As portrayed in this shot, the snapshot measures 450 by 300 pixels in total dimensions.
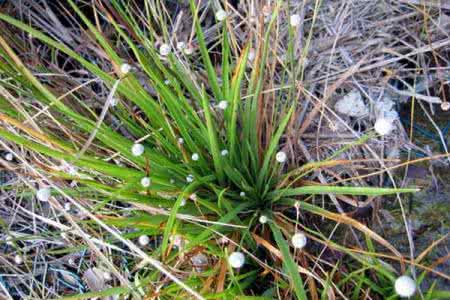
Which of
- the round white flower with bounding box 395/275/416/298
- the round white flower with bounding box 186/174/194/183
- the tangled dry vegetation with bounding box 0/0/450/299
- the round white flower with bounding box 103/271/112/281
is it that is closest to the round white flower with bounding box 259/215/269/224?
the tangled dry vegetation with bounding box 0/0/450/299

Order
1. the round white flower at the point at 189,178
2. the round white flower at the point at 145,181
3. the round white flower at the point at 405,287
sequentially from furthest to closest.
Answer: the round white flower at the point at 189,178, the round white flower at the point at 145,181, the round white flower at the point at 405,287

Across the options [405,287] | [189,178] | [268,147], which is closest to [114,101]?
[189,178]

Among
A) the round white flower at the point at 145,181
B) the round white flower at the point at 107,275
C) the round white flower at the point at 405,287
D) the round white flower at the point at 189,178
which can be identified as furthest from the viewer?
the round white flower at the point at 107,275

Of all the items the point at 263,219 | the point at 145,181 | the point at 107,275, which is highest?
the point at 145,181

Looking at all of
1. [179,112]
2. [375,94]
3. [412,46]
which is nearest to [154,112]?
[179,112]

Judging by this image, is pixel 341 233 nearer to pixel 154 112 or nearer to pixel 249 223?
pixel 249 223

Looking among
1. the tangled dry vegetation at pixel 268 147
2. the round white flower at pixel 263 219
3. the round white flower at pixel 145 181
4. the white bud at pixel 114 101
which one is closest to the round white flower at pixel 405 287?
the tangled dry vegetation at pixel 268 147

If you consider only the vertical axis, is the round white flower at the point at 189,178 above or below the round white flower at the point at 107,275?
above

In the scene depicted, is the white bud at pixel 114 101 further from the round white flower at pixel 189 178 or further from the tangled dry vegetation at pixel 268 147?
the round white flower at pixel 189 178

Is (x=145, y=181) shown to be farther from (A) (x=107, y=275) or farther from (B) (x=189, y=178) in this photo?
(A) (x=107, y=275)
